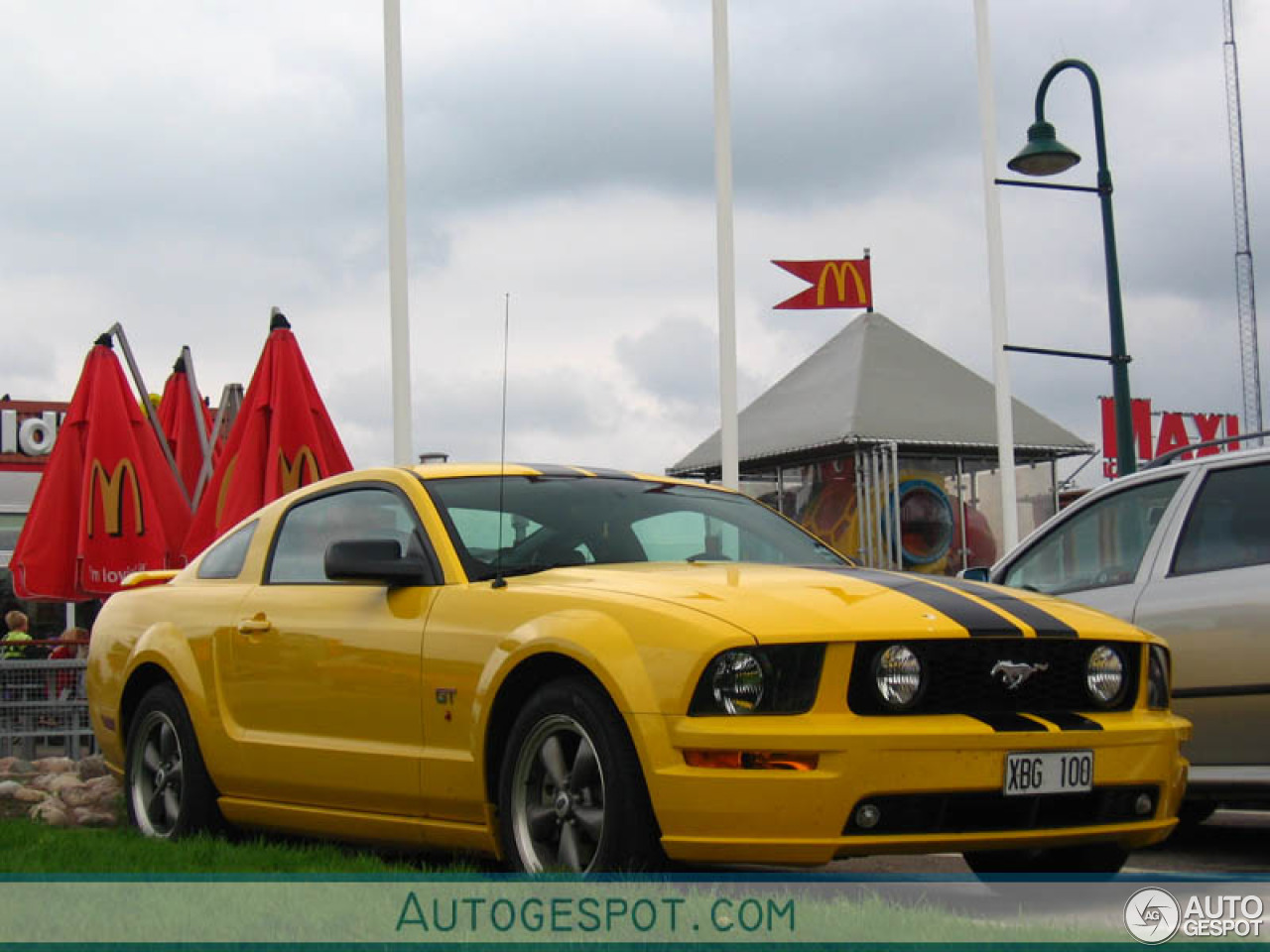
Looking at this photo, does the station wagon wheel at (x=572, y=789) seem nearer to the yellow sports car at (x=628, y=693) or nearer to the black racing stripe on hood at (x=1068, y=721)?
the yellow sports car at (x=628, y=693)

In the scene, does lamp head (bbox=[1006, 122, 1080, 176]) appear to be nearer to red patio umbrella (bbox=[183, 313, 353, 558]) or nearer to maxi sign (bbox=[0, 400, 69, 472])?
red patio umbrella (bbox=[183, 313, 353, 558])

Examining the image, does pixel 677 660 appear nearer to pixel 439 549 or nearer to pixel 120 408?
pixel 439 549

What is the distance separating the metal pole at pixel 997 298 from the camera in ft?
67.5

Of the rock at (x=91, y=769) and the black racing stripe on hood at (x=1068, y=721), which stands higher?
the black racing stripe on hood at (x=1068, y=721)

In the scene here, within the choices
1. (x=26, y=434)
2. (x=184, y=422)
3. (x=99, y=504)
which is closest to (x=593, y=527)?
(x=99, y=504)

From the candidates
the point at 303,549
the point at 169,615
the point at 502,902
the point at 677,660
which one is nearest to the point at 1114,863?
the point at 677,660

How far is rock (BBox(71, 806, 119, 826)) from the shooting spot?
312 inches

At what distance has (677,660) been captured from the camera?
16.2 feet

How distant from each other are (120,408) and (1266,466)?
907 centimetres

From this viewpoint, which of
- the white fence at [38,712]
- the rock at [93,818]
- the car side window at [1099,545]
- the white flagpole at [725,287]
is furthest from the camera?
the white flagpole at [725,287]

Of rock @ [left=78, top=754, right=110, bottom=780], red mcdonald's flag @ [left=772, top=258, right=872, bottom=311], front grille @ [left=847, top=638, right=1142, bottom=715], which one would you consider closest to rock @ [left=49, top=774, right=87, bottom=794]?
rock @ [left=78, top=754, right=110, bottom=780]

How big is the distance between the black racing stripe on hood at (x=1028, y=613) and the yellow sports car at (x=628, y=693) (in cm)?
1

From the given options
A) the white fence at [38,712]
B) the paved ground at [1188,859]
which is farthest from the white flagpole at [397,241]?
the paved ground at [1188,859]

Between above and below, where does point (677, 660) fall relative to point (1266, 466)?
below
